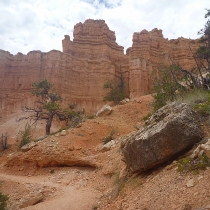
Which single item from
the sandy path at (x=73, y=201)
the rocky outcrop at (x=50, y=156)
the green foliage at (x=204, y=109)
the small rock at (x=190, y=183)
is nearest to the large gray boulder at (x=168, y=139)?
the green foliage at (x=204, y=109)

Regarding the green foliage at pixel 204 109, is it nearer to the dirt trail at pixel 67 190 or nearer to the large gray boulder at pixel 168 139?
the large gray boulder at pixel 168 139

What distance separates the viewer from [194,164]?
14.0ft

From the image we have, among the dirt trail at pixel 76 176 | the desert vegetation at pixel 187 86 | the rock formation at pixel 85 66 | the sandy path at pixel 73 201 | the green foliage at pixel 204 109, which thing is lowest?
the sandy path at pixel 73 201

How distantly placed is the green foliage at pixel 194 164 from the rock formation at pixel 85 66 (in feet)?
111

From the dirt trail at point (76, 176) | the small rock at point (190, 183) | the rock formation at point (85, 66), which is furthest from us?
the rock formation at point (85, 66)

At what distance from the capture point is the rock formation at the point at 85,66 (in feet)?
129

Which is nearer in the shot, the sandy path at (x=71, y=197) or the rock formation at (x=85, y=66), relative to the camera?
the sandy path at (x=71, y=197)

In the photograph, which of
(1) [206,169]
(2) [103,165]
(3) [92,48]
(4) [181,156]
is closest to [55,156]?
(2) [103,165]

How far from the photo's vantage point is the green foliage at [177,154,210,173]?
13.3 ft

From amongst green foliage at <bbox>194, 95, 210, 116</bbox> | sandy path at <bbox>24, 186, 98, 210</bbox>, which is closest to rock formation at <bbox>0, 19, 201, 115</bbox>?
sandy path at <bbox>24, 186, 98, 210</bbox>

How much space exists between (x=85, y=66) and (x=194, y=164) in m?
38.9

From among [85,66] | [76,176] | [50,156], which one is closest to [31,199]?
[76,176]

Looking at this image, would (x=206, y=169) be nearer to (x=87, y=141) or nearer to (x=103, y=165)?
(x=103, y=165)

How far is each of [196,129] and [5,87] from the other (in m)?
40.0
